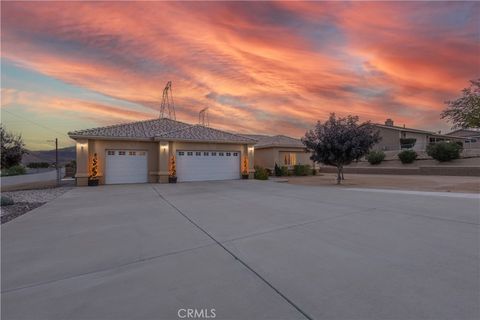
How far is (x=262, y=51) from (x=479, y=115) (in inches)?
534

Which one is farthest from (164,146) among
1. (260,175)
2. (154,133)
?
(260,175)

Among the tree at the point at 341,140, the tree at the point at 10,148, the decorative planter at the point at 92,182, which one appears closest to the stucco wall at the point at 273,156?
the tree at the point at 341,140

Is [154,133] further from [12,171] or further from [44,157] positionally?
[44,157]

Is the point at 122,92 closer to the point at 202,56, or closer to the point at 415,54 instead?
the point at 202,56

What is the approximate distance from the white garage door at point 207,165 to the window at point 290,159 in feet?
23.3

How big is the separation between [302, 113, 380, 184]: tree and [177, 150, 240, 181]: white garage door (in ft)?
21.8

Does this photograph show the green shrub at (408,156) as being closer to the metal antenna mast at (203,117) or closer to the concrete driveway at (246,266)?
the metal antenna mast at (203,117)

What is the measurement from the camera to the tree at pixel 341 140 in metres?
15.8

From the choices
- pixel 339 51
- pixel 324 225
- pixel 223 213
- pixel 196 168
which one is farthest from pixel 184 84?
pixel 324 225

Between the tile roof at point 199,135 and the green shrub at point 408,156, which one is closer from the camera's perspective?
the tile roof at point 199,135

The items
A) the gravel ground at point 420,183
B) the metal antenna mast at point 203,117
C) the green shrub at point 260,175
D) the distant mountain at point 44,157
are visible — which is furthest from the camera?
the distant mountain at point 44,157

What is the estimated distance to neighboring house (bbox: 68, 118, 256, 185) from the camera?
16922mm

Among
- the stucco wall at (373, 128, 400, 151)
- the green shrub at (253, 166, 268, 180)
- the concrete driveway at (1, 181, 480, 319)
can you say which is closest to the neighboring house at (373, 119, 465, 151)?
the stucco wall at (373, 128, 400, 151)

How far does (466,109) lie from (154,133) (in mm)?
21252
